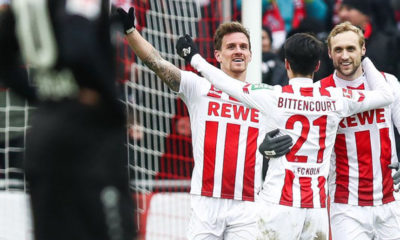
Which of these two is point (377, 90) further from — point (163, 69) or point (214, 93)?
point (163, 69)

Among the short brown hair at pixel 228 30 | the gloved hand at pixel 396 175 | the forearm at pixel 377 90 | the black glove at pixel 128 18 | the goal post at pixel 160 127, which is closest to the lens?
the black glove at pixel 128 18

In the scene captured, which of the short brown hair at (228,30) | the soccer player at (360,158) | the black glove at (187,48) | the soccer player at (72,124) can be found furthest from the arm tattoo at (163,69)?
the soccer player at (72,124)

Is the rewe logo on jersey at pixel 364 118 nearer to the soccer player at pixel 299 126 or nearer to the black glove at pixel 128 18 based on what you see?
the soccer player at pixel 299 126

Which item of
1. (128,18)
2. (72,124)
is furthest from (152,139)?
(72,124)

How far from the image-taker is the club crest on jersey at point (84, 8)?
394 cm

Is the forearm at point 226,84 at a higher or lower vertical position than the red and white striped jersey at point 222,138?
higher

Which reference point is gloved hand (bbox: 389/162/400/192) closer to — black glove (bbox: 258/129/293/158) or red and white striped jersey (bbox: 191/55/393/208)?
red and white striped jersey (bbox: 191/55/393/208)

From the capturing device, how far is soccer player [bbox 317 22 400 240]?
616 cm

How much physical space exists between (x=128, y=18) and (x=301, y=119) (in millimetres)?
1319

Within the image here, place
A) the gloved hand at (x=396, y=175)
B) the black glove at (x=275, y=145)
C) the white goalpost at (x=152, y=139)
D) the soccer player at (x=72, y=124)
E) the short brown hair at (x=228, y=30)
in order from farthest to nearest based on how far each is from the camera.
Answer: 1. the white goalpost at (x=152, y=139)
2. the short brown hair at (x=228, y=30)
3. the gloved hand at (x=396, y=175)
4. the black glove at (x=275, y=145)
5. the soccer player at (x=72, y=124)

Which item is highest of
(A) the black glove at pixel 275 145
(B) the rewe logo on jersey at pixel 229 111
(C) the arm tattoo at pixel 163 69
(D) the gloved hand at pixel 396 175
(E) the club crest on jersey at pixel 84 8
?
(E) the club crest on jersey at pixel 84 8

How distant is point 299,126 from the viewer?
5789mm

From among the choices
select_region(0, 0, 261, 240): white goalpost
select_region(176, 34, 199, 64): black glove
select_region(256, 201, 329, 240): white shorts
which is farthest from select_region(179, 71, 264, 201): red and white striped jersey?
select_region(0, 0, 261, 240): white goalpost

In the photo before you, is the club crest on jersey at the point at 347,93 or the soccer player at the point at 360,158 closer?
the club crest on jersey at the point at 347,93
